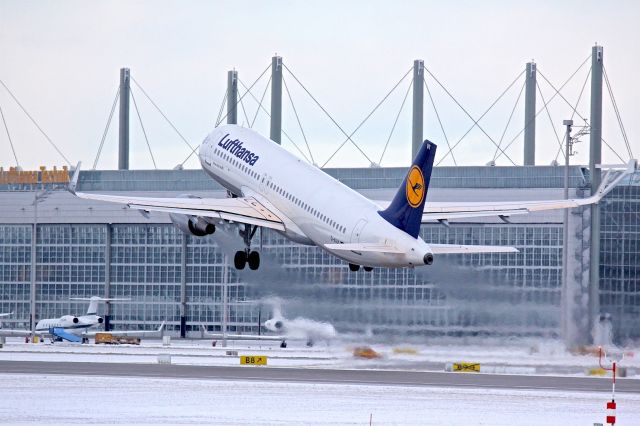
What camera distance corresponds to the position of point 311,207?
Answer: 66688 millimetres

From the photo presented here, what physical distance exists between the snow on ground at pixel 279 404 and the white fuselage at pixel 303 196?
25.7 ft

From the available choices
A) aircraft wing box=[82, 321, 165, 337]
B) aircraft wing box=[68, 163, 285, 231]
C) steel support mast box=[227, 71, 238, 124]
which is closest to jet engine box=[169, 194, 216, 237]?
aircraft wing box=[68, 163, 285, 231]

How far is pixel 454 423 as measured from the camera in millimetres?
42906

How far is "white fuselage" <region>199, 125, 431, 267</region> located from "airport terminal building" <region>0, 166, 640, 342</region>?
3.96m

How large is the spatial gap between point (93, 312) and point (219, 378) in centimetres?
6875

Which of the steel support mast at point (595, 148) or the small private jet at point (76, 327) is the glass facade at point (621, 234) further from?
the small private jet at point (76, 327)

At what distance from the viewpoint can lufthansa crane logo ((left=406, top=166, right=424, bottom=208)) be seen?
196 ft

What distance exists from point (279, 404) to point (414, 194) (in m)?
15.2

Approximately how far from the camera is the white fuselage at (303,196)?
60844 mm

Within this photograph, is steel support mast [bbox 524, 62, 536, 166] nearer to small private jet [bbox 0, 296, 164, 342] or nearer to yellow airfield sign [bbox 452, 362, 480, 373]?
small private jet [bbox 0, 296, 164, 342]

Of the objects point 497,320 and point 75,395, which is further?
point 497,320

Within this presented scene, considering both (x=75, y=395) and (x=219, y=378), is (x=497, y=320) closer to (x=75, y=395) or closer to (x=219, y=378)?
(x=219, y=378)

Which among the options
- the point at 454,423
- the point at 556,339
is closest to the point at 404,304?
the point at 556,339

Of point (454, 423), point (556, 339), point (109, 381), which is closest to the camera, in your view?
point (454, 423)
